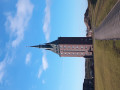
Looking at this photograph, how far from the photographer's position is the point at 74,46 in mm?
102812

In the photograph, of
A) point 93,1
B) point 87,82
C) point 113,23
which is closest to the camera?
point 113,23

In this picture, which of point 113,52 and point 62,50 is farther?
point 62,50

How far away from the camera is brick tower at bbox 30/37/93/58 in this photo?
101256 millimetres

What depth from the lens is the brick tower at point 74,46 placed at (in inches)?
3986

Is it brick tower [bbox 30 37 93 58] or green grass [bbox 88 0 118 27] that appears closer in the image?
green grass [bbox 88 0 118 27]

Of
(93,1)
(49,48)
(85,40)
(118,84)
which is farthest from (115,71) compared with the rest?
(49,48)

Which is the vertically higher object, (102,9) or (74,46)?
(102,9)

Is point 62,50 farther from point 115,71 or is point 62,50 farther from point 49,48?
point 115,71

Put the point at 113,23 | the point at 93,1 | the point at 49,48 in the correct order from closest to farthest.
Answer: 1. the point at 113,23
2. the point at 93,1
3. the point at 49,48

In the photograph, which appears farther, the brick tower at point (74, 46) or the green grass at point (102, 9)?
the brick tower at point (74, 46)

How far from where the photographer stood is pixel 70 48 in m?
104

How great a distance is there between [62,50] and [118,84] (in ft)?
229

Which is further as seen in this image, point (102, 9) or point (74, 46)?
point (74, 46)

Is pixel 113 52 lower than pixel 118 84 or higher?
higher
